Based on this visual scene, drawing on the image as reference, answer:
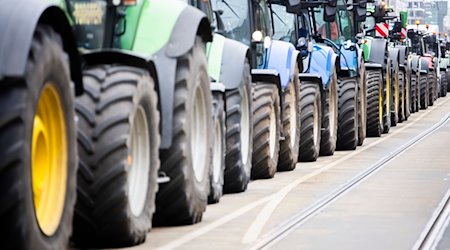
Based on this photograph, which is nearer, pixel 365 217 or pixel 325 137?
pixel 365 217

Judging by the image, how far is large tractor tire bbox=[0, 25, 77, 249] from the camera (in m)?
7.46

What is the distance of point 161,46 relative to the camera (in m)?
11.3

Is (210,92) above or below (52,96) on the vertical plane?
below

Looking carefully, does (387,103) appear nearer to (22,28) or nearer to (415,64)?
(415,64)

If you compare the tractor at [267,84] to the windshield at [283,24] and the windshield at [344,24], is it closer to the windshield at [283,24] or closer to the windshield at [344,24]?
the windshield at [283,24]

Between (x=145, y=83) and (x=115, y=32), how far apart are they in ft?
3.11

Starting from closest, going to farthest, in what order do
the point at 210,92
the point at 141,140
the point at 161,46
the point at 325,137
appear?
1. the point at 141,140
2. the point at 161,46
3. the point at 210,92
4. the point at 325,137

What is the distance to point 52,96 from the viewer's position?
27.1 feet

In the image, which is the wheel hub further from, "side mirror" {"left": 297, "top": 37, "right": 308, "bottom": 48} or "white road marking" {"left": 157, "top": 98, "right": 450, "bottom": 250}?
"side mirror" {"left": 297, "top": 37, "right": 308, "bottom": 48}

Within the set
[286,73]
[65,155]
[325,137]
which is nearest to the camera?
[65,155]

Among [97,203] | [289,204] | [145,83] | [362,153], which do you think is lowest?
[362,153]

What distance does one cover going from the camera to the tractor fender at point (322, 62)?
21531 millimetres

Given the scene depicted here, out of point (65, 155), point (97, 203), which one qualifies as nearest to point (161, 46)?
point (97, 203)

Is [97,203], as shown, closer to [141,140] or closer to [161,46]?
[141,140]
